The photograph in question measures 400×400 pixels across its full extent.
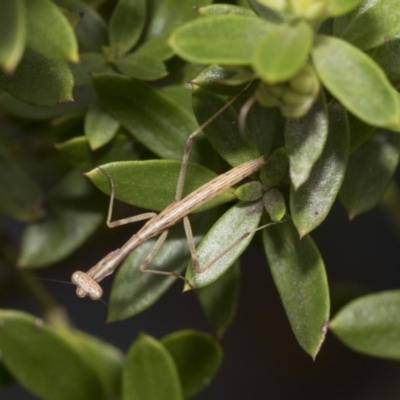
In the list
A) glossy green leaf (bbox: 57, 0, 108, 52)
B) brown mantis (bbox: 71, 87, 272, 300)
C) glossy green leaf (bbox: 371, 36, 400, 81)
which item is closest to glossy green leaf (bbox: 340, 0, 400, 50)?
glossy green leaf (bbox: 371, 36, 400, 81)

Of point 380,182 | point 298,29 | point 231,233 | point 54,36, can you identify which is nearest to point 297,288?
point 231,233

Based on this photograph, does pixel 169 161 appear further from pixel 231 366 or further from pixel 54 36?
pixel 231 366

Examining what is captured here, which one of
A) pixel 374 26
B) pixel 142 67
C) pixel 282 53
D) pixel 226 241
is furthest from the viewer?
pixel 142 67

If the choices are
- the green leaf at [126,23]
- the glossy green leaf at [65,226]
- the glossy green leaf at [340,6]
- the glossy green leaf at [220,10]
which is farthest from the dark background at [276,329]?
the glossy green leaf at [340,6]

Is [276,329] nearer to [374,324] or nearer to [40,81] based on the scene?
[374,324]

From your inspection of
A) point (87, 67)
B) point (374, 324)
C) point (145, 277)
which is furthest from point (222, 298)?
point (87, 67)
